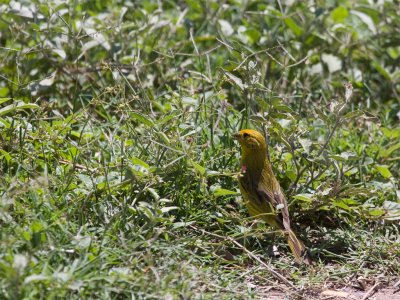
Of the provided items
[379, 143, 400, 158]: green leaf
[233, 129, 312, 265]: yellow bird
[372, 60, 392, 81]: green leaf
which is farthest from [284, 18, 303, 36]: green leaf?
[233, 129, 312, 265]: yellow bird

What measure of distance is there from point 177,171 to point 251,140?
1.98 ft

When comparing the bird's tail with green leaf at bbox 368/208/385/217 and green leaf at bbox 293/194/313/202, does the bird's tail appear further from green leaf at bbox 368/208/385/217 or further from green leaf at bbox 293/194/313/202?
green leaf at bbox 368/208/385/217

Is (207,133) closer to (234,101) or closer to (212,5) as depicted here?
(234,101)

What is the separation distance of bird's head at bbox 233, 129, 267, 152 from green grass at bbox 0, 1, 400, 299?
0.07 metres

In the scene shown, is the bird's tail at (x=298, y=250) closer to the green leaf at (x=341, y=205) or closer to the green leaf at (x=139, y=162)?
the green leaf at (x=341, y=205)

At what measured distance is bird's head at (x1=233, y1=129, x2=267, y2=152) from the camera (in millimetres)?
4918

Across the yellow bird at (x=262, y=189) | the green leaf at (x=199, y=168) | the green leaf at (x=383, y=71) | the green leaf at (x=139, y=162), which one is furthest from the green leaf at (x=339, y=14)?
the green leaf at (x=139, y=162)

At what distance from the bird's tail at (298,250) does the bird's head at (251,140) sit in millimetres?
616

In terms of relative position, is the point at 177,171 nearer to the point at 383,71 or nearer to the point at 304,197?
the point at 304,197

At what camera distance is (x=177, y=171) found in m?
4.57

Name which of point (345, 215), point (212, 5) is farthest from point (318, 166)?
point (212, 5)

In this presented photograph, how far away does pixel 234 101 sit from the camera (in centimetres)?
633

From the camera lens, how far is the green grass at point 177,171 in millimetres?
3760

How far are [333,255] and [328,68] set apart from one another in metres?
2.52
